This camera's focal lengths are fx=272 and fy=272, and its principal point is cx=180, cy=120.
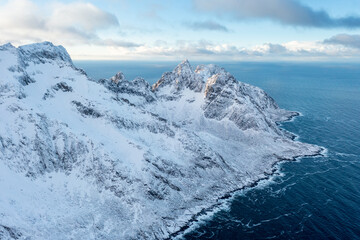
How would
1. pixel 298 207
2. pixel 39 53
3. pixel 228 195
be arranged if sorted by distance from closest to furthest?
pixel 298 207 → pixel 228 195 → pixel 39 53

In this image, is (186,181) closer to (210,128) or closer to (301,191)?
(301,191)

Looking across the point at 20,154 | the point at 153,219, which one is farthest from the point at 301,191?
the point at 20,154

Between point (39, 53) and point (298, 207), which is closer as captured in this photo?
point (298, 207)

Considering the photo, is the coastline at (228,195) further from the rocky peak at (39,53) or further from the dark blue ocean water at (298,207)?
the rocky peak at (39,53)

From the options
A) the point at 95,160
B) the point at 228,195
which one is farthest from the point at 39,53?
the point at 228,195

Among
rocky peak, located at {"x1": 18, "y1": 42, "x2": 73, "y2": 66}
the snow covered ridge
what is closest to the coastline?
the snow covered ridge

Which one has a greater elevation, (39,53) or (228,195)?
(39,53)

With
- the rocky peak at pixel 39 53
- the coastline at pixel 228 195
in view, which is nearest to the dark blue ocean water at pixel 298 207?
the coastline at pixel 228 195

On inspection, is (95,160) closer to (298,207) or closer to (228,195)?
(228,195)
